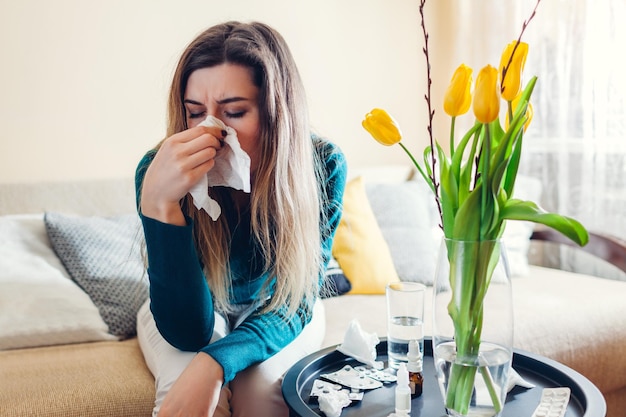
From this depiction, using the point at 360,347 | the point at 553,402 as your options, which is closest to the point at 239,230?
the point at 360,347

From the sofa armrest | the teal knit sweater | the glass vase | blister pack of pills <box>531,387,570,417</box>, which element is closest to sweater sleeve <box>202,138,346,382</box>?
the teal knit sweater

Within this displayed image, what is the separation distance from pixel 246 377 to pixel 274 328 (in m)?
0.11

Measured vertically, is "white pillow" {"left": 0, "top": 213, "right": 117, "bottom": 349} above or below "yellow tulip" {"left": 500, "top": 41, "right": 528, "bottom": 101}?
below

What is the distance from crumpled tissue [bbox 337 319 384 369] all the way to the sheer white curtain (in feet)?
4.63

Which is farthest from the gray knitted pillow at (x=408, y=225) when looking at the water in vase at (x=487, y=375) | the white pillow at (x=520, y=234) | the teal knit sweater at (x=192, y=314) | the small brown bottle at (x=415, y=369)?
the water in vase at (x=487, y=375)

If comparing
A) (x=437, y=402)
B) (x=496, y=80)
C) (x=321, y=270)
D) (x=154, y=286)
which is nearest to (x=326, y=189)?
(x=321, y=270)

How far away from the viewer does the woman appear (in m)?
1.23

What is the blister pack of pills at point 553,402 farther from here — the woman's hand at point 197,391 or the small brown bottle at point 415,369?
the woman's hand at point 197,391

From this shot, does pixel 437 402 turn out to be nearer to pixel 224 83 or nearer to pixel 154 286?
pixel 154 286

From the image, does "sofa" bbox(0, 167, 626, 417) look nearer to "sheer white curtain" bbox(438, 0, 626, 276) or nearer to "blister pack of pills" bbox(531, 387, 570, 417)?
"sheer white curtain" bbox(438, 0, 626, 276)

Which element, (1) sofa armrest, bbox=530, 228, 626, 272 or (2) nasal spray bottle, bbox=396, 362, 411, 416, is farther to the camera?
(1) sofa armrest, bbox=530, 228, 626, 272

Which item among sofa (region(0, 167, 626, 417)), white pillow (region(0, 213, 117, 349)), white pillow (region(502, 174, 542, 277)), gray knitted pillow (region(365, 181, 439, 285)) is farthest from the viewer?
white pillow (region(502, 174, 542, 277))

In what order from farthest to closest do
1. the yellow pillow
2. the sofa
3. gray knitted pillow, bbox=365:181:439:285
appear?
gray knitted pillow, bbox=365:181:439:285
the yellow pillow
the sofa

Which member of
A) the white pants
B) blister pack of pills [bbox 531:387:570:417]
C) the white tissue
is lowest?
the white pants
